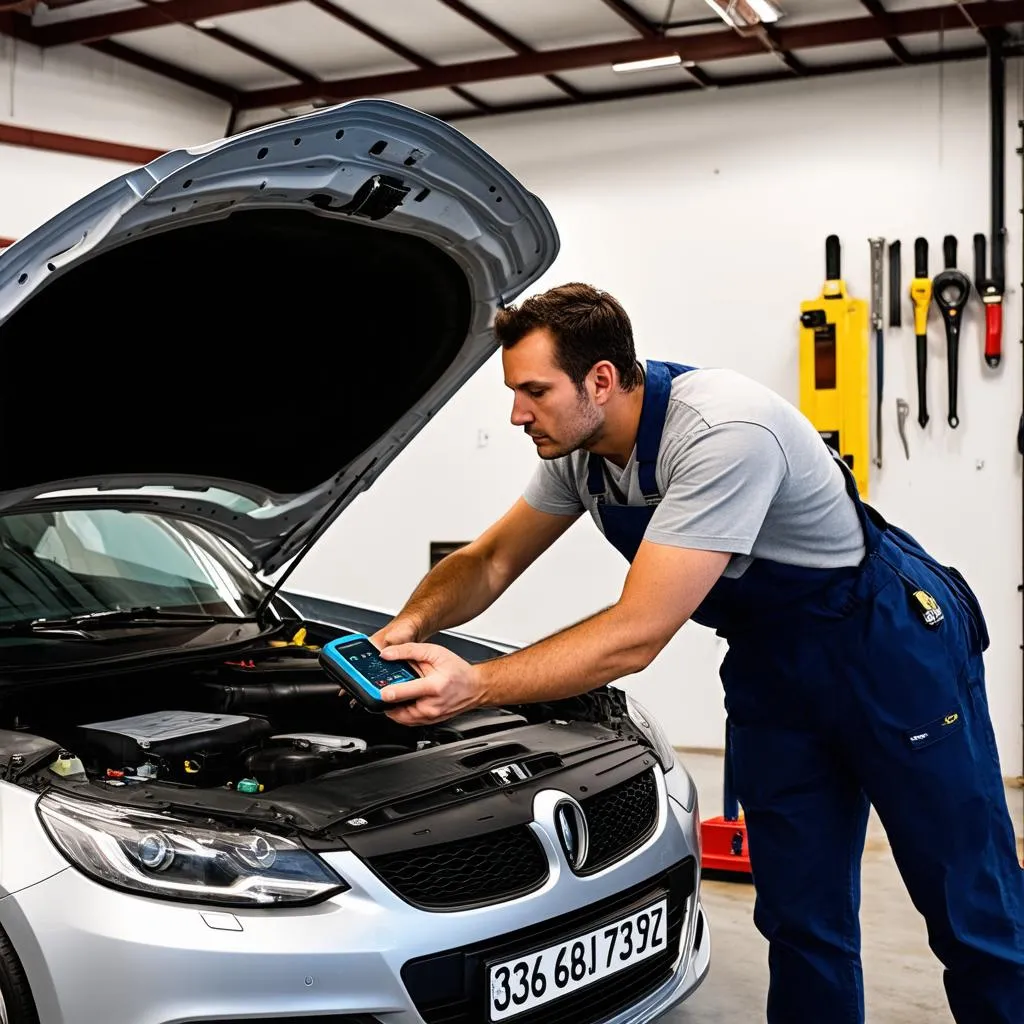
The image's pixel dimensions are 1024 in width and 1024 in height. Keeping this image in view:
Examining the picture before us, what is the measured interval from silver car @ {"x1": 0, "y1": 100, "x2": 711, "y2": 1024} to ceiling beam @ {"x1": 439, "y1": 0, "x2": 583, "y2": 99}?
275cm

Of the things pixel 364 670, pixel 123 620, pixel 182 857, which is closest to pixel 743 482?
pixel 364 670

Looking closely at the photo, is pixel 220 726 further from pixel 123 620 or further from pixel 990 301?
pixel 990 301

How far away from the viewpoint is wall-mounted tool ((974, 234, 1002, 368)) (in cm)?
489

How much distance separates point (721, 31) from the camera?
485 cm

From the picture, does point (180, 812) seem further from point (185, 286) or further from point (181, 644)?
point (185, 286)

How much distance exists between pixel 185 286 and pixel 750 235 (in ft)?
12.5

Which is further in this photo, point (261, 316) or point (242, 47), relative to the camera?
point (242, 47)

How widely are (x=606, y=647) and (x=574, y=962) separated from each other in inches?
19.4

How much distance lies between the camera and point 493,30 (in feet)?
16.3

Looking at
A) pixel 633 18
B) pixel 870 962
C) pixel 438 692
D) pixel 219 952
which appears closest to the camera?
pixel 219 952

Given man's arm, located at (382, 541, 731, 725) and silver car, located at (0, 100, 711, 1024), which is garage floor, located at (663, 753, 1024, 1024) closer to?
silver car, located at (0, 100, 711, 1024)

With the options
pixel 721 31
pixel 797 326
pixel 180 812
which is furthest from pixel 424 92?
pixel 180 812

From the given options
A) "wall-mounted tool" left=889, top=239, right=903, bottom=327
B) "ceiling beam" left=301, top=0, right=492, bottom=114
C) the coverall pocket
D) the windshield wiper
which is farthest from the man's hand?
"wall-mounted tool" left=889, top=239, right=903, bottom=327

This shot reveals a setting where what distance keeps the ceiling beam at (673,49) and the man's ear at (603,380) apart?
11.3 ft
